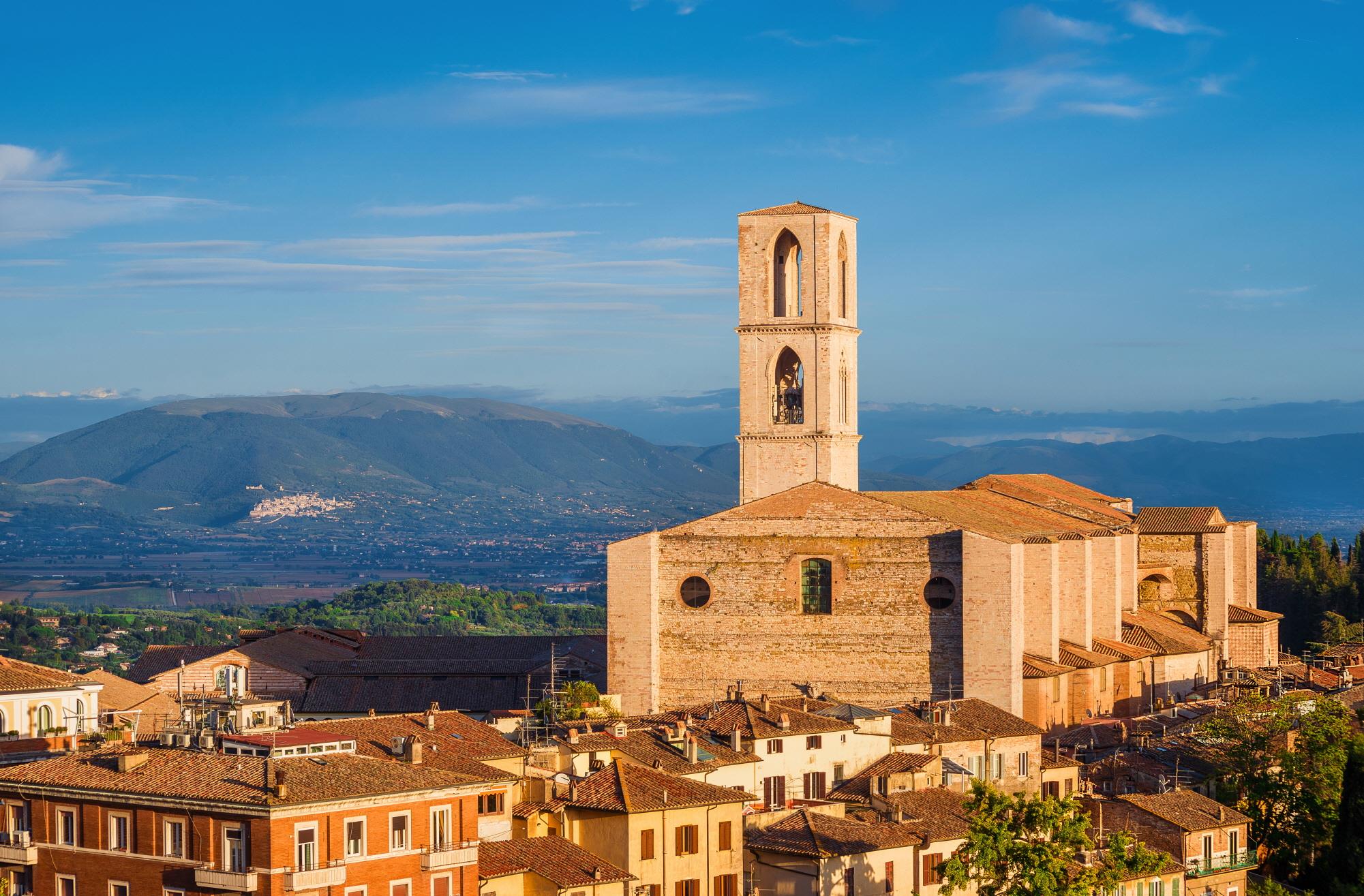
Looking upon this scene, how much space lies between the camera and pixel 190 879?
25.9m

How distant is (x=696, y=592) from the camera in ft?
151

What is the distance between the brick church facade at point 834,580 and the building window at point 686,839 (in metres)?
14.5

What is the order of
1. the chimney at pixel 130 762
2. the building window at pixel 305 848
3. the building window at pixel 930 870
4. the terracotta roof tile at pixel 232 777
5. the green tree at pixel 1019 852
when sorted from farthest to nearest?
1. the building window at pixel 930 870
2. the green tree at pixel 1019 852
3. the chimney at pixel 130 762
4. the terracotta roof tile at pixel 232 777
5. the building window at pixel 305 848

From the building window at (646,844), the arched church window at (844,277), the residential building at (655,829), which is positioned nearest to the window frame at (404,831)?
the residential building at (655,829)

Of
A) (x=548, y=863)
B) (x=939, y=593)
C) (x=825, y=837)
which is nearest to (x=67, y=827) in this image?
(x=548, y=863)

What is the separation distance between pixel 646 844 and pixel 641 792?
2.94ft

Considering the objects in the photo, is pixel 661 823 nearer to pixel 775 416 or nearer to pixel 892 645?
pixel 892 645

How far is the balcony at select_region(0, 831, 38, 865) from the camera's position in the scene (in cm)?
2784

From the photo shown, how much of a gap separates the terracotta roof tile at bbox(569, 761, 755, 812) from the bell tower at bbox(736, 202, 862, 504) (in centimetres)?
2033

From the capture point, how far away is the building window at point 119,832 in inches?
1057

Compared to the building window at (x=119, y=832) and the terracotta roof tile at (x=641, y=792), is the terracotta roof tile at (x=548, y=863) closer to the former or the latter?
the terracotta roof tile at (x=641, y=792)

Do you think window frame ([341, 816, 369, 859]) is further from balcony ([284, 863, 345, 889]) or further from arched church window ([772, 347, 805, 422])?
arched church window ([772, 347, 805, 422])

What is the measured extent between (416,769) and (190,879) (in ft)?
11.0

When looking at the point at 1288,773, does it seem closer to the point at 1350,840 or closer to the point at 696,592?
the point at 1350,840
